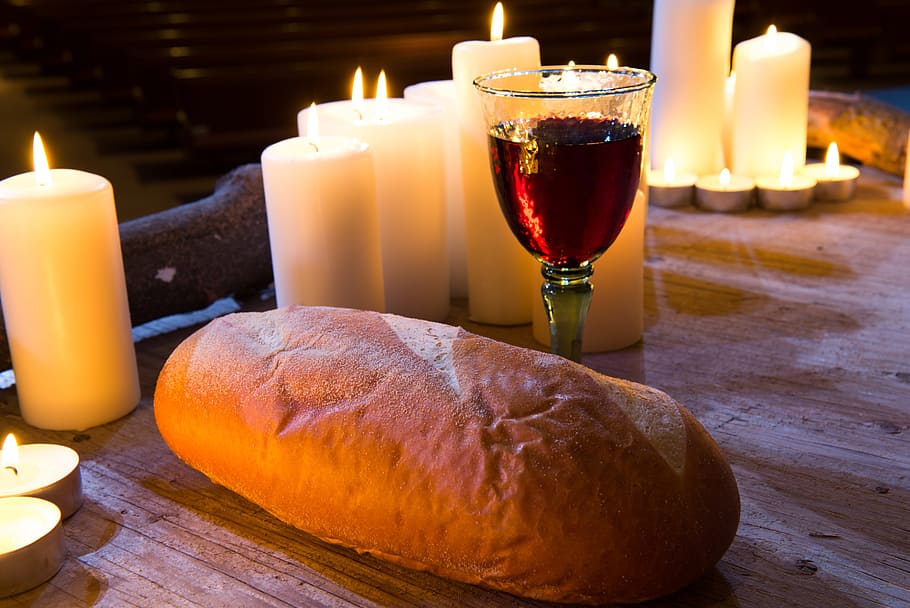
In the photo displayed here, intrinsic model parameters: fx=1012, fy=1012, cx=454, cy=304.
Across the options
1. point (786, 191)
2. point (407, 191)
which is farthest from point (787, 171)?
point (407, 191)

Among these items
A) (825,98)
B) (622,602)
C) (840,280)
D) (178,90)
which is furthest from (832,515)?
(178,90)

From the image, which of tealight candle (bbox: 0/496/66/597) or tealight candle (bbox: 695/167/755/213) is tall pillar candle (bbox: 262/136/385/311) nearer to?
tealight candle (bbox: 0/496/66/597)

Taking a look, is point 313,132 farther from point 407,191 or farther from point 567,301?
point 567,301

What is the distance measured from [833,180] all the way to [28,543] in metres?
1.74

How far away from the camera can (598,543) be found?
87 cm

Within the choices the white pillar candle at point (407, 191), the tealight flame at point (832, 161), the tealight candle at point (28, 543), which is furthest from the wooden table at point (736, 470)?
the tealight flame at point (832, 161)

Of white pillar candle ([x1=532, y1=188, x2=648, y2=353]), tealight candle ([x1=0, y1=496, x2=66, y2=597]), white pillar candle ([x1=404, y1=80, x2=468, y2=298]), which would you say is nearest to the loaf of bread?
tealight candle ([x1=0, y1=496, x2=66, y2=597])

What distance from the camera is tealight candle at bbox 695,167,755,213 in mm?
2094

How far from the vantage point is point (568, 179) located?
1102 mm

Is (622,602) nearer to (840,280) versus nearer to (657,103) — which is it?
(840,280)

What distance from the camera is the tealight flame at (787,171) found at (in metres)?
2.11

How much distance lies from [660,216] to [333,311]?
1.12m

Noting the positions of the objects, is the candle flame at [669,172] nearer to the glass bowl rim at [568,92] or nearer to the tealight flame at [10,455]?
the glass bowl rim at [568,92]

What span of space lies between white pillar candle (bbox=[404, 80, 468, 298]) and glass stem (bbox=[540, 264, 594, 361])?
507 millimetres
